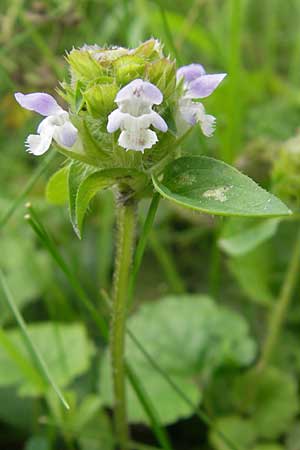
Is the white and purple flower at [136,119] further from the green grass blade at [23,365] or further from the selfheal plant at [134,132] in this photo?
the green grass blade at [23,365]

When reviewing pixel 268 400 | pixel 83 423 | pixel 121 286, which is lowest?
pixel 268 400

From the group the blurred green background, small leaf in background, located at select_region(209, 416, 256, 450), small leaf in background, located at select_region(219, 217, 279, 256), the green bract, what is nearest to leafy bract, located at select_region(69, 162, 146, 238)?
the green bract

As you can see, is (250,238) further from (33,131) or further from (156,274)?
(33,131)

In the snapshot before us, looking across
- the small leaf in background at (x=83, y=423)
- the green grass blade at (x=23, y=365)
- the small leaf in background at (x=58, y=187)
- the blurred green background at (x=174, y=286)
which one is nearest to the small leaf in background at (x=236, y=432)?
the blurred green background at (x=174, y=286)

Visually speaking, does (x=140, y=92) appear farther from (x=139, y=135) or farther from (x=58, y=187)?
(x=58, y=187)

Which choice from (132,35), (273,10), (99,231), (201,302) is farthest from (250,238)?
(273,10)

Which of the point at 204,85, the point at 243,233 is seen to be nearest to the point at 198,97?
the point at 204,85

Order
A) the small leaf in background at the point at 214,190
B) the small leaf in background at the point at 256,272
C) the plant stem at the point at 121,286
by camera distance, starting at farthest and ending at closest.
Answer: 1. the small leaf in background at the point at 256,272
2. the plant stem at the point at 121,286
3. the small leaf in background at the point at 214,190
